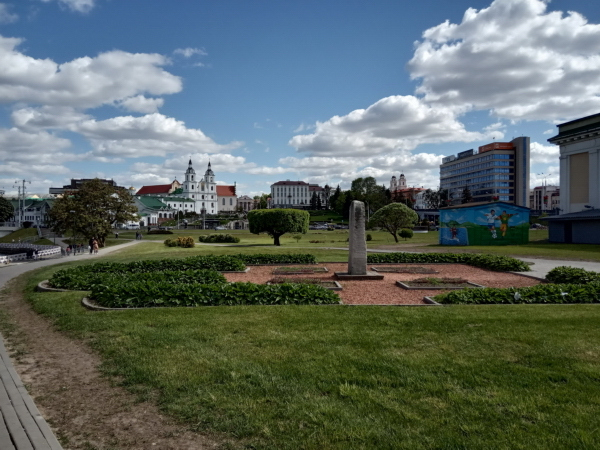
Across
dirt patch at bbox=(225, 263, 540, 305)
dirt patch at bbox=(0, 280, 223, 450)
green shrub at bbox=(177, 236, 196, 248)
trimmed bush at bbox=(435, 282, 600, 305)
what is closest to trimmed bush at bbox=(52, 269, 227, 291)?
dirt patch at bbox=(225, 263, 540, 305)

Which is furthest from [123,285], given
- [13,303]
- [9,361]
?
[9,361]

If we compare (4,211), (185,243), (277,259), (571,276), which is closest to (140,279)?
(277,259)

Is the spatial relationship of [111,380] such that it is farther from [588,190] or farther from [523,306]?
[588,190]

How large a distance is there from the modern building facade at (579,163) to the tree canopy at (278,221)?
2702cm

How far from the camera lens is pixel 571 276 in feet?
50.2

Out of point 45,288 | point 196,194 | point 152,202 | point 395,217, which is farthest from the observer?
point 196,194

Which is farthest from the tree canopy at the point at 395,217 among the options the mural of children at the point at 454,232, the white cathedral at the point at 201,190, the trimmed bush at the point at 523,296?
the white cathedral at the point at 201,190

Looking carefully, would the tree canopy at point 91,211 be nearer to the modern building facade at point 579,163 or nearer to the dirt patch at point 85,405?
the dirt patch at point 85,405

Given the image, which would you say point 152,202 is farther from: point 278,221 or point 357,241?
point 357,241

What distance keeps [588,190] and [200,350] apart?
155 feet

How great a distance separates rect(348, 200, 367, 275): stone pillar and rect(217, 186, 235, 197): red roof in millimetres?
177843

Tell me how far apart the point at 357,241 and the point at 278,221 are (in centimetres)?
2619

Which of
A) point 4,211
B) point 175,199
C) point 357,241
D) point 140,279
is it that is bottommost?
point 140,279

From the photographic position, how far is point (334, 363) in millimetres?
6688
